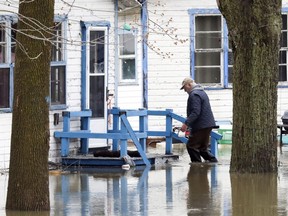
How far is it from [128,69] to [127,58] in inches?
12.5

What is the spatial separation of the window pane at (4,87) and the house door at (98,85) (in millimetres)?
2256

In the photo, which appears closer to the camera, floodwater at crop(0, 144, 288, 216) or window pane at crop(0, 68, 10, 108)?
floodwater at crop(0, 144, 288, 216)

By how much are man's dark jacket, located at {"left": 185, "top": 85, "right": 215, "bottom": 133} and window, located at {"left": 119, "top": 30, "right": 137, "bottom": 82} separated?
6.18 meters

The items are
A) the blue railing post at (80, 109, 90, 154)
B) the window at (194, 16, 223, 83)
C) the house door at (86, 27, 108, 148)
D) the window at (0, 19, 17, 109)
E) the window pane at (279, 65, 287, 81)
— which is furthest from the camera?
the window pane at (279, 65, 287, 81)

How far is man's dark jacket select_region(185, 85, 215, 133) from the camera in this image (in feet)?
63.7

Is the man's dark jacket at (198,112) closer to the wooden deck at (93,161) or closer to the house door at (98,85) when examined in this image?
the wooden deck at (93,161)

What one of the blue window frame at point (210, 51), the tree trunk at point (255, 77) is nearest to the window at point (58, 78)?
the tree trunk at point (255, 77)

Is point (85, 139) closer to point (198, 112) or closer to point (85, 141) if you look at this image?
point (85, 141)

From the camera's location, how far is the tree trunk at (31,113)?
1227 cm

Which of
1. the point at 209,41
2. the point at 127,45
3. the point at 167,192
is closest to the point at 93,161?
the point at 167,192

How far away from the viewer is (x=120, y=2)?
69.3 feet

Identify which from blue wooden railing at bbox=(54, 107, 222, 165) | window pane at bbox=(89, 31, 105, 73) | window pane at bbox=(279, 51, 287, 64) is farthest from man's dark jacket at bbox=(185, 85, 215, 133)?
window pane at bbox=(279, 51, 287, 64)

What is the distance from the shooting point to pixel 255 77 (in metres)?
16.8

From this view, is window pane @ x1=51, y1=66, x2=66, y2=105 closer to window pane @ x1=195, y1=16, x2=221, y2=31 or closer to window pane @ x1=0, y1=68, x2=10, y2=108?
window pane @ x1=0, y1=68, x2=10, y2=108
